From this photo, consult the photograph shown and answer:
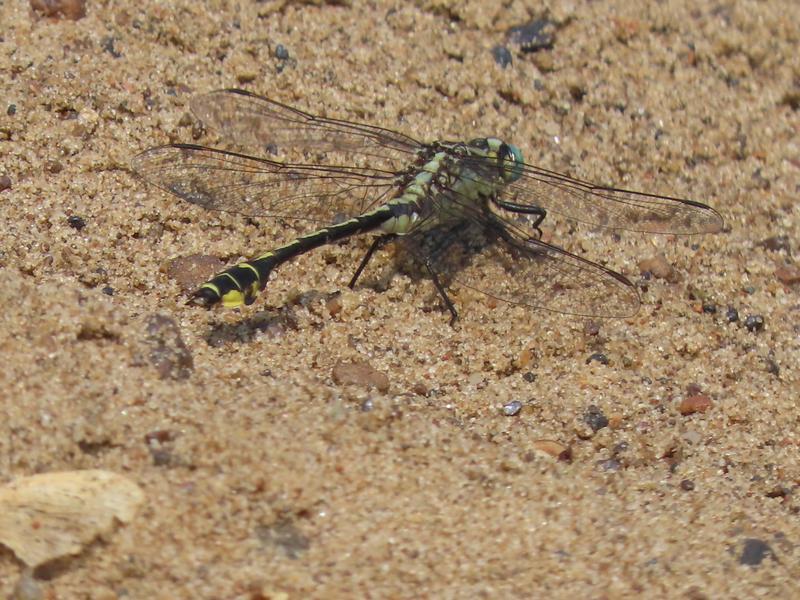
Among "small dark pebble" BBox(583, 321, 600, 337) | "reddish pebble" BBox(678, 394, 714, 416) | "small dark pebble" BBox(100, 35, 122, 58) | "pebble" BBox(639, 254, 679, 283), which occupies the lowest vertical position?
"reddish pebble" BBox(678, 394, 714, 416)

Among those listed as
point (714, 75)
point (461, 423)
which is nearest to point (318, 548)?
point (461, 423)

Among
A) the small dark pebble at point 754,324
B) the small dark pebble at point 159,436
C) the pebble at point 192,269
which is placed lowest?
the small dark pebble at point 159,436

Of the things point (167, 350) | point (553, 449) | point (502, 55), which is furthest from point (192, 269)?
point (502, 55)

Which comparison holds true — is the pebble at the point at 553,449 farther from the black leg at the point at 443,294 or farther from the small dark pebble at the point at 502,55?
the small dark pebble at the point at 502,55

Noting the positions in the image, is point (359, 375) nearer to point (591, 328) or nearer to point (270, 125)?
point (591, 328)

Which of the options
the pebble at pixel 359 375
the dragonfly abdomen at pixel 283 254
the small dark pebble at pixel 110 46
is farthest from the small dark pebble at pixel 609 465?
the small dark pebble at pixel 110 46

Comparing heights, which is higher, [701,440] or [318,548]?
[701,440]

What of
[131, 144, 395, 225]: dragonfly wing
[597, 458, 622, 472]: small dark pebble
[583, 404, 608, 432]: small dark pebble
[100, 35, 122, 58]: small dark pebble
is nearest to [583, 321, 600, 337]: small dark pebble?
[583, 404, 608, 432]: small dark pebble

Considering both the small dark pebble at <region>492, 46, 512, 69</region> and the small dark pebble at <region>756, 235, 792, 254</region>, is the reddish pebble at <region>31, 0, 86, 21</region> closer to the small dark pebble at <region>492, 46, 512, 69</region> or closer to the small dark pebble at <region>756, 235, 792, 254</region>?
the small dark pebble at <region>492, 46, 512, 69</region>

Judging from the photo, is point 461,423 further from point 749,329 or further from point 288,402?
point 749,329
